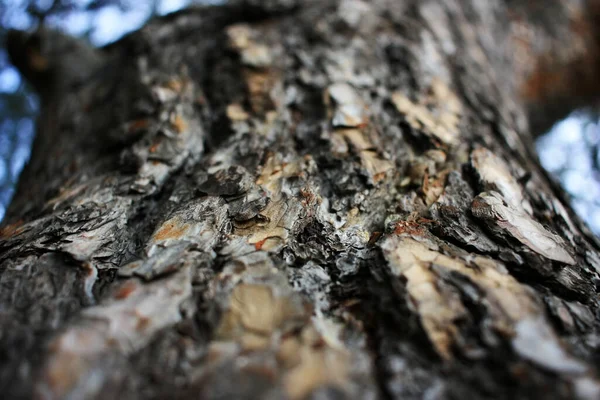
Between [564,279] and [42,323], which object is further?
[564,279]

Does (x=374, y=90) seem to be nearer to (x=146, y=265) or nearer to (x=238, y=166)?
(x=238, y=166)

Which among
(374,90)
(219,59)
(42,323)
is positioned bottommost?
(42,323)

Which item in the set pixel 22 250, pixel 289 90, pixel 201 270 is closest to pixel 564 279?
pixel 201 270

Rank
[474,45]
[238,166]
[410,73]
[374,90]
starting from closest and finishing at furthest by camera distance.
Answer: [238,166]
[374,90]
[410,73]
[474,45]

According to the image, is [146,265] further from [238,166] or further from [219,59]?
[219,59]

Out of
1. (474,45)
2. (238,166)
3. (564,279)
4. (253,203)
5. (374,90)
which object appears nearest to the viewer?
(564,279)

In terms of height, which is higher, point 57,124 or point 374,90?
point 374,90
